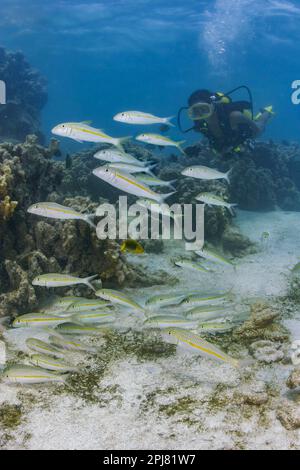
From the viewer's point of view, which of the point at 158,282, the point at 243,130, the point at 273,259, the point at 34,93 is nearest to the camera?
the point at 158,282

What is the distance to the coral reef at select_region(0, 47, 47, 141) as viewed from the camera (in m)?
19.7

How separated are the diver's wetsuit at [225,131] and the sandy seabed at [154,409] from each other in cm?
709

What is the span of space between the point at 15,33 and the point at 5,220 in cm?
4988

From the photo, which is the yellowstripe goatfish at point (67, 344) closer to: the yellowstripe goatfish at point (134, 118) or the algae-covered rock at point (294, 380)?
the algae-covered rock at point (294, 380)

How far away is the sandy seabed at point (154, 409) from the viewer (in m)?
3.07

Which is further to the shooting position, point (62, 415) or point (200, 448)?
point (62, 415)

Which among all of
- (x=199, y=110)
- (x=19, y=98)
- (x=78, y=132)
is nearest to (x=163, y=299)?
(x=78, y=132)

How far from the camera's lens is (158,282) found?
6.84 m

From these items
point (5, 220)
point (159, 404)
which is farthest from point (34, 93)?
point (159, 404)

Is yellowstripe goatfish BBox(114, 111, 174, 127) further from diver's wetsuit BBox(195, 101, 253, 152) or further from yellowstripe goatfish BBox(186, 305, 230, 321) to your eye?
diver's wetsuit BBox(195, 101, 253, 152)

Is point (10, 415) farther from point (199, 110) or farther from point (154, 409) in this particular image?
point (199, 110)

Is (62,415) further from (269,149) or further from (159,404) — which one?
(269,149)

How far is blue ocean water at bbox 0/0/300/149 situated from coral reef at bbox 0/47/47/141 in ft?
29.4
